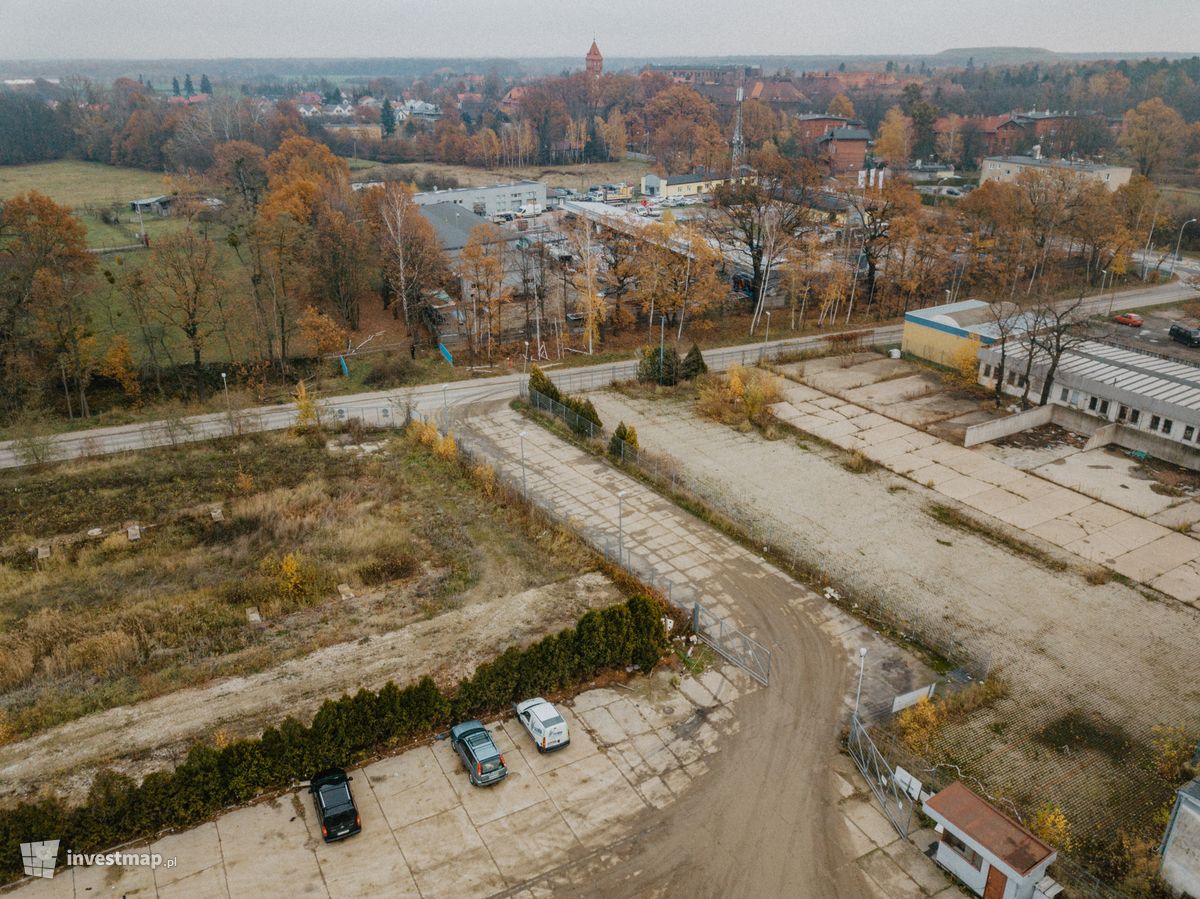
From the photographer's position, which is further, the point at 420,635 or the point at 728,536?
the point at 728,536

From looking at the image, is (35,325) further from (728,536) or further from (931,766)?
(931,766)

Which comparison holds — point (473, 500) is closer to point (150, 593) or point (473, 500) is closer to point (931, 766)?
point (150, 593)

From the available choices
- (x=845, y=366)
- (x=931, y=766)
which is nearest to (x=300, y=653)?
(x=931, y=766)

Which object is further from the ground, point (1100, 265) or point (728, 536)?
point (1100, 265)

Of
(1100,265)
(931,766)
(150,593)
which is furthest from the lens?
(1100,265)

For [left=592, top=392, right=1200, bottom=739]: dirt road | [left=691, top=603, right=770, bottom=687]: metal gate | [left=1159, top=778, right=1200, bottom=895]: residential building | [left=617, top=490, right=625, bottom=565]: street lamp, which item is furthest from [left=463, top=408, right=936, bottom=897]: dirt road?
[left=1159, top=778, right=1200, bottom=895]: residential building

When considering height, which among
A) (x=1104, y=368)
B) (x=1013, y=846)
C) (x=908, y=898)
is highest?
(x=1104, y=368)

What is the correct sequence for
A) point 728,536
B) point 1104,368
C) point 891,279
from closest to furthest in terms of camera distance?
point 728,536 < point 1104,368 < point 891,279

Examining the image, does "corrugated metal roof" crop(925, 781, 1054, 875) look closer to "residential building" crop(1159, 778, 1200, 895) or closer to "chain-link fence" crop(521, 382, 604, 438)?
"residential building" crop(1159, 778, 1200, 895)
